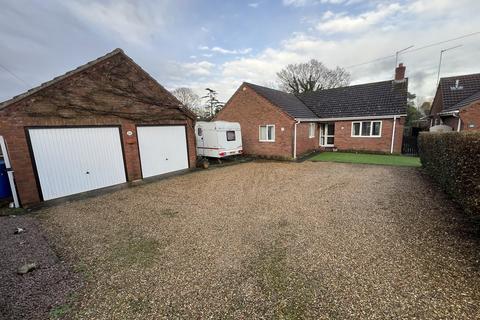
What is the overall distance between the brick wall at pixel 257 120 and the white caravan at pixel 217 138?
2085 millimetres

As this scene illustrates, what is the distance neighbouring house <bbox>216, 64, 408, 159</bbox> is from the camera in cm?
1399

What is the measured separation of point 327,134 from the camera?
1750 cm

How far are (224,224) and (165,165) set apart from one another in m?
6.67

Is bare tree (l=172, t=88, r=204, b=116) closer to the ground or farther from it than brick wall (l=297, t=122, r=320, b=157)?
farther from it

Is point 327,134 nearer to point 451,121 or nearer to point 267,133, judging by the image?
point 267,133

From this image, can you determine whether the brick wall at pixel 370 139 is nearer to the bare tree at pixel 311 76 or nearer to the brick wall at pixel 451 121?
the brick wall at pixel 451 121

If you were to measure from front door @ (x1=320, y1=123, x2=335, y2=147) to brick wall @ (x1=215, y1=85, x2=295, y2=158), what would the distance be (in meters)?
5.46

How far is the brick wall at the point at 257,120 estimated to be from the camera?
13930mm

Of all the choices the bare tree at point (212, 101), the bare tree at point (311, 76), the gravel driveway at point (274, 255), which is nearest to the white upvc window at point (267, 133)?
the gravel driveway at point (274, 255)

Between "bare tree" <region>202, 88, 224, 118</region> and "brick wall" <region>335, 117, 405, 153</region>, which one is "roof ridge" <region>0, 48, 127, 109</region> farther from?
"bare tree" <region>202, 88, 224, 118</region>

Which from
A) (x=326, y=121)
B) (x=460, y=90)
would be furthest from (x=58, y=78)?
(x=460, y=90)

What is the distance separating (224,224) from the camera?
4938 millimetres

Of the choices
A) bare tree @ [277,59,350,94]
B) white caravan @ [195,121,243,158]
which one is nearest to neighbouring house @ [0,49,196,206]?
white caravan @ [195,121,243,158]

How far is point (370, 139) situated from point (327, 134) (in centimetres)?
337
